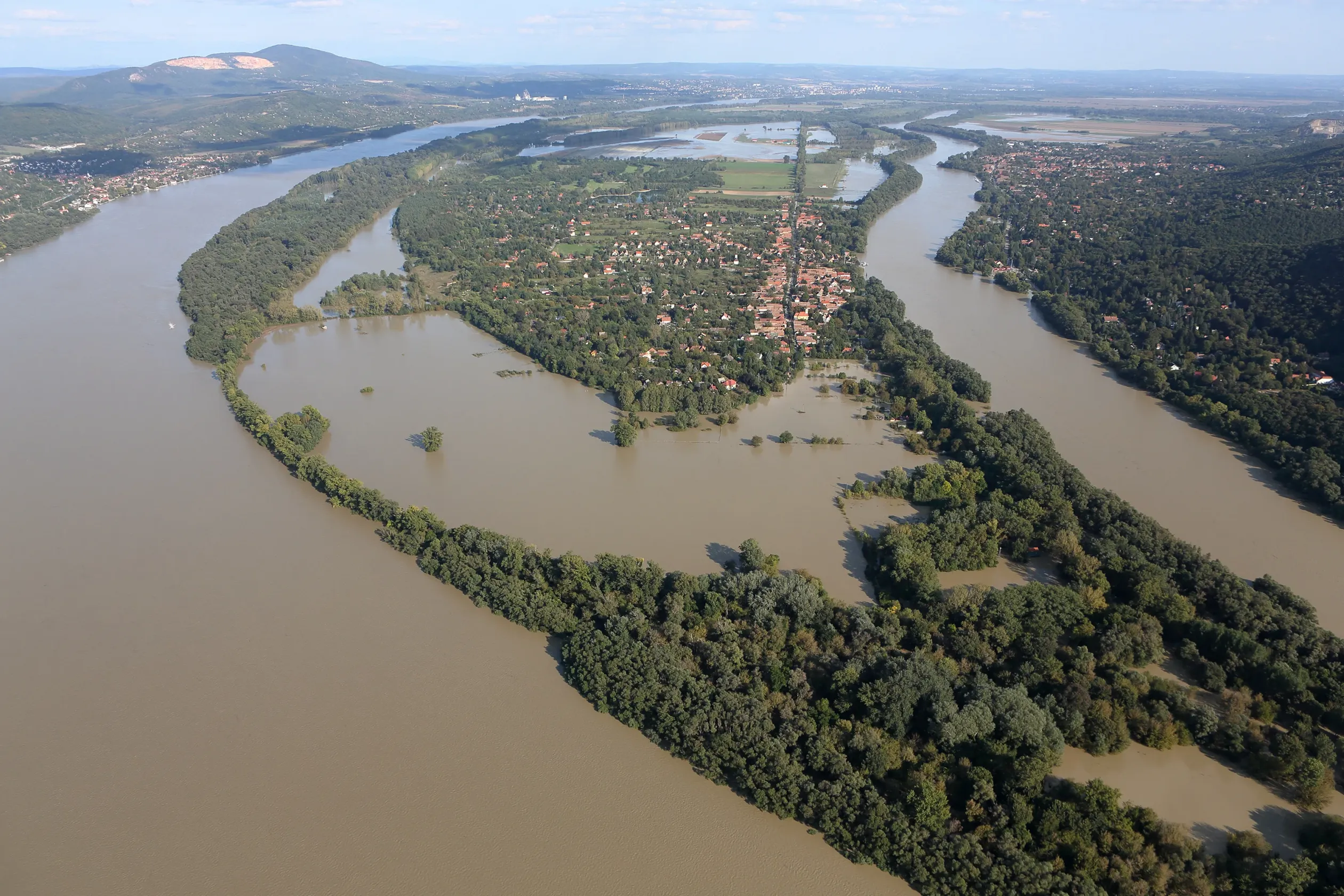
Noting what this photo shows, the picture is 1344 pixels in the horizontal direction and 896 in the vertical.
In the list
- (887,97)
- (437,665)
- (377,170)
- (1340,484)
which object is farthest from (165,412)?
(887,97)

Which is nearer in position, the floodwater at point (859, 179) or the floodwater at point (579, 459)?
the floodwater at point (579, 459)

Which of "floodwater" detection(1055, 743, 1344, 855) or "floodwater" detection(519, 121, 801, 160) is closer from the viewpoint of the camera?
"floodwater" detection(1055, 743, 1344, 855)

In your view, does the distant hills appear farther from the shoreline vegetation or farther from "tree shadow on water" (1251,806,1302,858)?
"tree shadow on water" (1251,806,1302,858)

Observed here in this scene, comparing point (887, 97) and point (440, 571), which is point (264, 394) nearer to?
point (440, 571)

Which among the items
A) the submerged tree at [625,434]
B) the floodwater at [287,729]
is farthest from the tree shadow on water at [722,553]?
the submerged tree at [625,434]

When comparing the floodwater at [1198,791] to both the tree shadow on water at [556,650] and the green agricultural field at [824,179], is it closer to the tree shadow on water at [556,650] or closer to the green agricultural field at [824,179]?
the tree shadow on water at [556,650]

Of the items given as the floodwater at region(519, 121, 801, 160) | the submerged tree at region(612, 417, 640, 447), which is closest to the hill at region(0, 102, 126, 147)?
the floodwater at region(519, 121, 801, 160)
